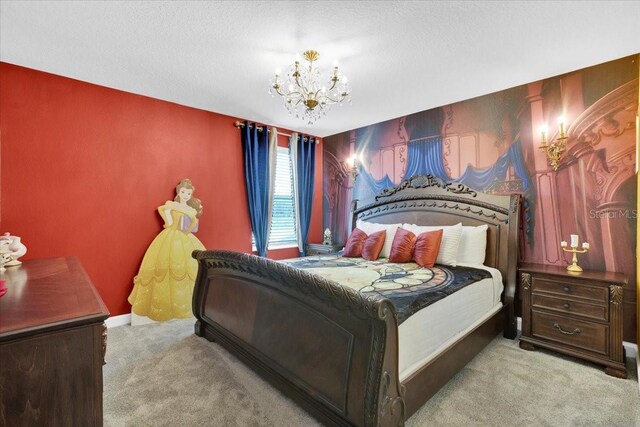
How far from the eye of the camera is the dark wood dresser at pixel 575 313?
2.29 m

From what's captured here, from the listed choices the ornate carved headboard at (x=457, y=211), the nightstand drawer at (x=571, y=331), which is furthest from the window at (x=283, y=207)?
the nightstand drawer at (x=571, y=331)

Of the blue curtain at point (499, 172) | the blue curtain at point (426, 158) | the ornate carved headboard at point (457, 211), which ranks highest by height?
the blue curtain at point (426, 158)

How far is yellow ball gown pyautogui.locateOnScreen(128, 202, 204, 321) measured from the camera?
3338 millimetres

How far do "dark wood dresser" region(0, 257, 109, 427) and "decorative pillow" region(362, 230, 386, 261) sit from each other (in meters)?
2.69

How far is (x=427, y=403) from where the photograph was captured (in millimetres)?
1923

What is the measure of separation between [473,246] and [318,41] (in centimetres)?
255

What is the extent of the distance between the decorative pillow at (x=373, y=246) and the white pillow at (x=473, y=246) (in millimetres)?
863

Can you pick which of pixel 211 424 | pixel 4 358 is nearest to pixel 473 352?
pixel 211 424

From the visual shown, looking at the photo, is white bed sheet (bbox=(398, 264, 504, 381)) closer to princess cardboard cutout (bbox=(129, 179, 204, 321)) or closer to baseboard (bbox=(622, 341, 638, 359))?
baseboard (bbox=(622, 341, 638, 359))

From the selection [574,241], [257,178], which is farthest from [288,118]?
[574,241]

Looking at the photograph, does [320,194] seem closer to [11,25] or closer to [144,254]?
[144,254]

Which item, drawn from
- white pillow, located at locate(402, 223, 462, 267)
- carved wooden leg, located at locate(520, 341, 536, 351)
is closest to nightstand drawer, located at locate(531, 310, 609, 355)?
carved wooden leg, located at locate(520, 341, 536, 351)

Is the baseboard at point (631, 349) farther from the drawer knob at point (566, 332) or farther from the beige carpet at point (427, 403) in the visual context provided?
the drawer knob at point (566, 332)

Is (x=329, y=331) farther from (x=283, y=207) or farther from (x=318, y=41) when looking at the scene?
(x=283, y=207)
